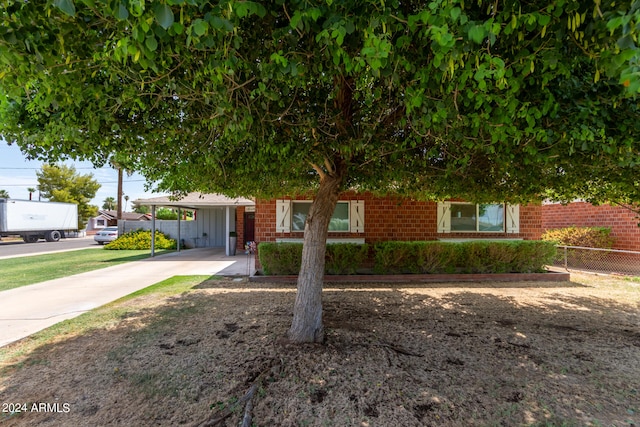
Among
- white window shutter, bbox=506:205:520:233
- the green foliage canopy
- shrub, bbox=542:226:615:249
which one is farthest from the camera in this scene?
shrub, bbox=542:226:615:249

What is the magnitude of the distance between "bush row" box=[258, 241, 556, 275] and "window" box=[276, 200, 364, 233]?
120cm

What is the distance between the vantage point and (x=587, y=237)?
10.7 m

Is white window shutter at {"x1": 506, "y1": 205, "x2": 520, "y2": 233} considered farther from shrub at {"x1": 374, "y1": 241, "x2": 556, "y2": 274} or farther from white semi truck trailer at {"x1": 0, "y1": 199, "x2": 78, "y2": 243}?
white semi truck trailer at {"x1": 0, "y1": 199, "x2": 78, "y2": 243}

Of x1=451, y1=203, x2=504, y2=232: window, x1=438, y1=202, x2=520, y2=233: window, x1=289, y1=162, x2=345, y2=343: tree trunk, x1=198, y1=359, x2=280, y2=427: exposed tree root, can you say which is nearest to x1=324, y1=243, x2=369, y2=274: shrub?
x1=438, y1=202, x2=520, y2=233: window

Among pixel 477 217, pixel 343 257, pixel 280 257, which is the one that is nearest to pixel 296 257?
pixel 280 257

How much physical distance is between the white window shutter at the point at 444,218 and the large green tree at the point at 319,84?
18.3 ft

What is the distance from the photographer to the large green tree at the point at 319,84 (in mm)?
1829

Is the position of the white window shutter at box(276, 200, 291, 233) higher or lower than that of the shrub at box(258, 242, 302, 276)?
higher

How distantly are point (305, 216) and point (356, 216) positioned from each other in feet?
5.35

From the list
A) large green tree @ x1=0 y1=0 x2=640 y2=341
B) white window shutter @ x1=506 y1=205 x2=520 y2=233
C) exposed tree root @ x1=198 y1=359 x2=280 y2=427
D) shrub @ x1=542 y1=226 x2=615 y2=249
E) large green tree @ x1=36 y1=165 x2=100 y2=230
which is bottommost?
exposed tree root @ x1=198 y1=359 x2=280 y2=427

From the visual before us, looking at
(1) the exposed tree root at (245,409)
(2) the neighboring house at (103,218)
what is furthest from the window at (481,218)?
(2) the neighboring house at (103,218)

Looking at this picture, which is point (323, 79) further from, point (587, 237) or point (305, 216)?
point (587, 237)

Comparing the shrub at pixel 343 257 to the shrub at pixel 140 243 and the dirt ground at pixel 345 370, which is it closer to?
the dirt ground at pixel 345 370

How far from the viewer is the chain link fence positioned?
31.8 ft
